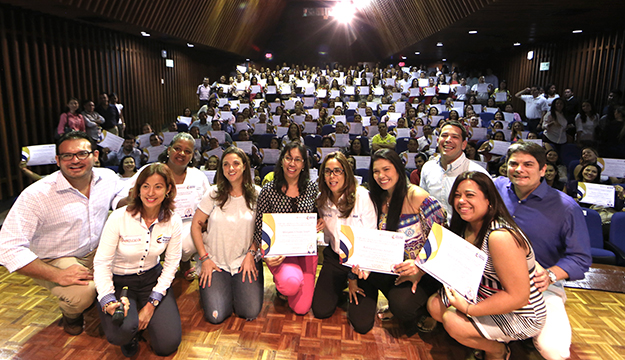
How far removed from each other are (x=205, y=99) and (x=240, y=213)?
10.3 meters

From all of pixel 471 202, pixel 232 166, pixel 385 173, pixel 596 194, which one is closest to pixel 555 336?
pixel 471 202

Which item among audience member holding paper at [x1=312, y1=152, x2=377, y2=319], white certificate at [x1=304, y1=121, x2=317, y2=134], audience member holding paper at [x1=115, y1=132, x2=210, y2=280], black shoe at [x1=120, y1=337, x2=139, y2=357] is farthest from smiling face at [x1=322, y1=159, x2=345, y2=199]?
white certificate at [x1=304, y1=121, x2=317, y2=134]

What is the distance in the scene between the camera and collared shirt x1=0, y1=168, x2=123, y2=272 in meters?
2.25

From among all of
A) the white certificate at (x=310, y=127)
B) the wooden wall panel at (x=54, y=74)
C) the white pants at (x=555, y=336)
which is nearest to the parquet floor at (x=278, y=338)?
the white pants at (x=555, y=336)

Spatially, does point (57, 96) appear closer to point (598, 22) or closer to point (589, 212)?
point (589, 212)

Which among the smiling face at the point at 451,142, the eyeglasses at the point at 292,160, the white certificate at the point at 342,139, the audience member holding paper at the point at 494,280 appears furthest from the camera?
the white certificate at the point at 342,139

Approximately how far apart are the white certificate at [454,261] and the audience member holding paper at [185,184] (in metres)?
2.06

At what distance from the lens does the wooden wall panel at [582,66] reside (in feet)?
28.9

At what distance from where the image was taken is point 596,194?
13.3 ft

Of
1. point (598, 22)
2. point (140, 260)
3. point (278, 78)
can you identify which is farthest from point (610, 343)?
point (278, 78)

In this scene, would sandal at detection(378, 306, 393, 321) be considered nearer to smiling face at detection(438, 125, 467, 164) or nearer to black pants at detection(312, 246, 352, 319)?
black pants at detection(312, 246, 352, 319)

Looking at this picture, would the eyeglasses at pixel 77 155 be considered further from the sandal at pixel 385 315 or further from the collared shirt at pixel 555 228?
the collared shirt at pixel 555 228

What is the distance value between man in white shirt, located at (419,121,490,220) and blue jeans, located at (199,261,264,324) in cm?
177

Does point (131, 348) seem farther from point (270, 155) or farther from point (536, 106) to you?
point (536, 106)
